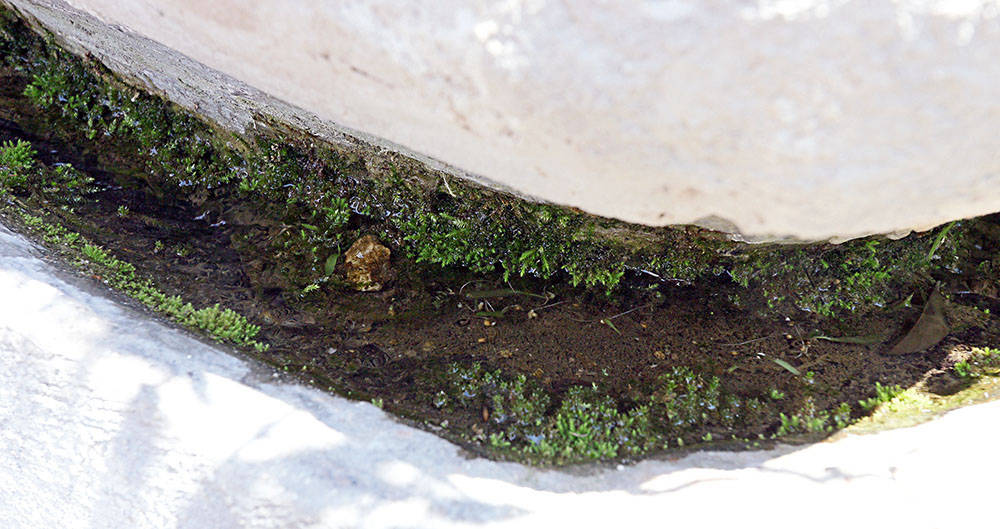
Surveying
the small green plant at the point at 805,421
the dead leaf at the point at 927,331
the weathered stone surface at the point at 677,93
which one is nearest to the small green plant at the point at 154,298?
the weathered stone surface at the point at 677,93

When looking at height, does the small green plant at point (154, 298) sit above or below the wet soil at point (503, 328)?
below

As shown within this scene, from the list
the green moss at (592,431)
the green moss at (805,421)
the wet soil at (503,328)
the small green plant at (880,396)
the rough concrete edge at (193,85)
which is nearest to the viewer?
the green moss at (592,431)

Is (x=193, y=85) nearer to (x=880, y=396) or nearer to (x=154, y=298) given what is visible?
(x=154, y=298)

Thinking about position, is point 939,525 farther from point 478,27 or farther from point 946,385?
point 478,27

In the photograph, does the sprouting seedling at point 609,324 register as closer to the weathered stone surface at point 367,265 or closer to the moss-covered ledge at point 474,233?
the moss-covered ledge at point 474,233

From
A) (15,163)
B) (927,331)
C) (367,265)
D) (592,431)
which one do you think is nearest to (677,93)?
(592,431)

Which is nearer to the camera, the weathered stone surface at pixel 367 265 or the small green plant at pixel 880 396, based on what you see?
the small green plant at pixel 880 396

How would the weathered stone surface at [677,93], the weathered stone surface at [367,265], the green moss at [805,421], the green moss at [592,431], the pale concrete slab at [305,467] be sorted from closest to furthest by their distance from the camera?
the weathered stone surface at [677,93] → the pale concrete slab at [305,467] → the green moss at [592,431] → the green moss at [805,421] → the weathered stone surface at [367,265]
